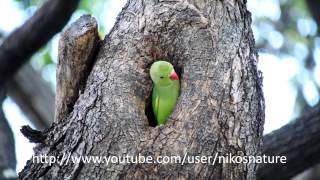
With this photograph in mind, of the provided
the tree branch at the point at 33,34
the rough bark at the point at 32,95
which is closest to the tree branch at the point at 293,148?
the tree branch at the point at 33,34

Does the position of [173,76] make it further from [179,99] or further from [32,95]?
[32,95]

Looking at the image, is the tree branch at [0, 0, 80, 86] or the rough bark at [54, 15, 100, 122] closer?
the rough bark at [54, 15, 100, 122]

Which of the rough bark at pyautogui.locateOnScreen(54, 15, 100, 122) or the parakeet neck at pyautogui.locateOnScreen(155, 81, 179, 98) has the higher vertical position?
the rough bark at pyautogui.locateOnScreen(54, 15, 100, 122)

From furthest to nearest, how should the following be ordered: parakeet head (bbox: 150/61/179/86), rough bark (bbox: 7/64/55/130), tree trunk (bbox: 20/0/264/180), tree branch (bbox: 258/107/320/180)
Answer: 1. rough bark (bbox: 7/64/55/130)
2. tree branch (bbox: 258/107/320/180)
3. parakeet head (bbox: 150/61/179/86)
4. tree trunk (bbox: 20/0/264/180)

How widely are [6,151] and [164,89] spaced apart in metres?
1.76

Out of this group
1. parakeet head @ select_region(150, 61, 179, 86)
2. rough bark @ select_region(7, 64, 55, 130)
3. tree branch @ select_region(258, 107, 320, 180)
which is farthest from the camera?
rough bark @ select_region(7, 64, 55, 130)

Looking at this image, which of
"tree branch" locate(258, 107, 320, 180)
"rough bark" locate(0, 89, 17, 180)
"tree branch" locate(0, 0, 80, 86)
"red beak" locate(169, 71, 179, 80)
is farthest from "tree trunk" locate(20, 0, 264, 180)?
"rough bark" locate(0, 89, 17, 180)

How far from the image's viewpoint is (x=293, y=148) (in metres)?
3.87

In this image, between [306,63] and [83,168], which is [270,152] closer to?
[83,168]

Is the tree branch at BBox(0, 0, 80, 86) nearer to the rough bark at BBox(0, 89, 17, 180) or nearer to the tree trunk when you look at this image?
the rough bark at BBox(0, 89, 17, 180)

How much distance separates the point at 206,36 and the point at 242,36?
206 millimetres

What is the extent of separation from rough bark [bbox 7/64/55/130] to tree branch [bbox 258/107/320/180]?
188cm

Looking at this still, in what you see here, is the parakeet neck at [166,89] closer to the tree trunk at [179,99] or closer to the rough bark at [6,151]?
the tree trunk at [179,99]

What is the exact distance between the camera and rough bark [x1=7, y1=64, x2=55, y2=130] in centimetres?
468
